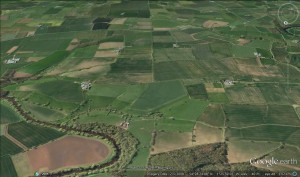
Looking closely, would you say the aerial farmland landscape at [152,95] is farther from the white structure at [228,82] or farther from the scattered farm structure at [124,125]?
the scattered farm structure at [124,125]

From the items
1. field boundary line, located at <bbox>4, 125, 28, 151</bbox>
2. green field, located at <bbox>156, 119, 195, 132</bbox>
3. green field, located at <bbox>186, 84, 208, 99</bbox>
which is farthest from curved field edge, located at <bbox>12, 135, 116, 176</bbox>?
green field, located at <bbox>186, 84, 208, 99</bbox>

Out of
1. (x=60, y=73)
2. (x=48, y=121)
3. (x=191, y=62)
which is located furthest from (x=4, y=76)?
(x=191, y=62)

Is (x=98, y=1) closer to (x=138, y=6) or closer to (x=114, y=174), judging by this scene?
(x=138, y=6)

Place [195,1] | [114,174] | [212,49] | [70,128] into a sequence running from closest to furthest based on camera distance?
[114,174]
[70,128]
[212,49]
[195,1]

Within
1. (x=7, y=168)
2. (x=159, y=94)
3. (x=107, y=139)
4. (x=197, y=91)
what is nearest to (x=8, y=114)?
(x=7, y=168)
